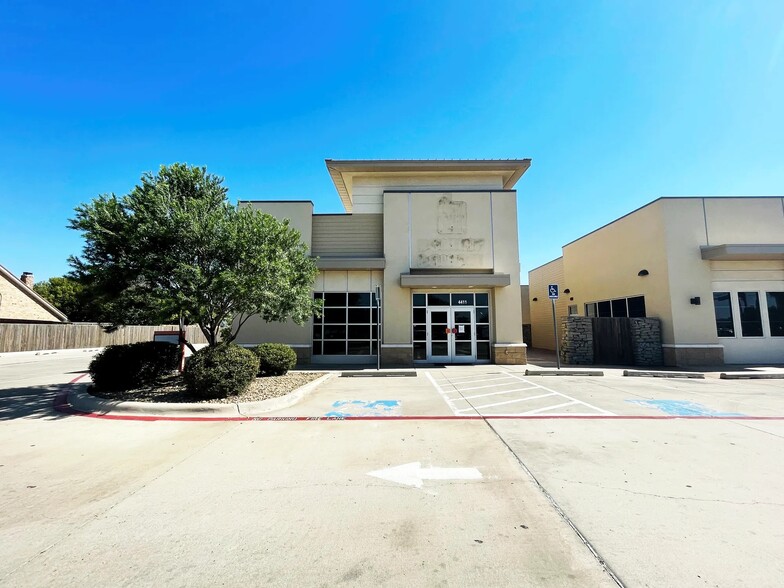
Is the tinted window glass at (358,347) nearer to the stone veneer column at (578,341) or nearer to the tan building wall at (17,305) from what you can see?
the stone veneer column at (578,341)

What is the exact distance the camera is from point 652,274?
659 inches

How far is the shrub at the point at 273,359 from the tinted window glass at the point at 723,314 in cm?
1789

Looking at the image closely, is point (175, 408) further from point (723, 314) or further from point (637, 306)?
point (723, 314)

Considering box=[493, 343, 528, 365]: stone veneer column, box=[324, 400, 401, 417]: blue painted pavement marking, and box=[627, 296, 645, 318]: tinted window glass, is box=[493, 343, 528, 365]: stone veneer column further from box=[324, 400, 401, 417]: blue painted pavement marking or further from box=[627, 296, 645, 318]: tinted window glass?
box=[324, 400, 401, 417]: blue painted pavement marking

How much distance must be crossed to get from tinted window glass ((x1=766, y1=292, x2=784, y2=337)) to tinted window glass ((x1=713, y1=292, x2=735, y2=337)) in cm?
179

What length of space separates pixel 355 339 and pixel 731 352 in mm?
16324

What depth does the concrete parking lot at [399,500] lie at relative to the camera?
275 cm

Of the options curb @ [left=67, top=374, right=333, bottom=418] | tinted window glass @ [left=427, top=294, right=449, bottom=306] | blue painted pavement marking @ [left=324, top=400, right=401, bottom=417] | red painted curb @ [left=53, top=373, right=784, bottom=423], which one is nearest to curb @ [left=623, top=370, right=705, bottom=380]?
red painted curb @ [left=53, top=373, right=784, bottom=423]

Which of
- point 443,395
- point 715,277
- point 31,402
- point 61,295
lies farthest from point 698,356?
point 61,295

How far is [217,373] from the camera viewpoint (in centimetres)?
801

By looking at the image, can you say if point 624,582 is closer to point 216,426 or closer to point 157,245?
point 216,426

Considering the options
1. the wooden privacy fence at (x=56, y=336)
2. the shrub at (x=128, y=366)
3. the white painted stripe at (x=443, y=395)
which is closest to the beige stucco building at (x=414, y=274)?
the white painted stripe at (x=443, y=395)

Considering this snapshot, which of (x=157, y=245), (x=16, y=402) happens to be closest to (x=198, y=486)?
(x=157, y=245)

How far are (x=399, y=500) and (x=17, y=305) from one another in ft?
138
